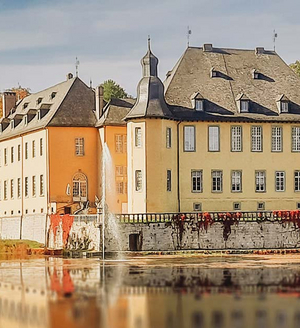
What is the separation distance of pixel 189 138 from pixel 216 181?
321 cm

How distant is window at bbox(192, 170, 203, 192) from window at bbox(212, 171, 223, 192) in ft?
2.63

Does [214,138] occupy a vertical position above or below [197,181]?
above

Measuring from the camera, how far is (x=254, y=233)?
174 ft

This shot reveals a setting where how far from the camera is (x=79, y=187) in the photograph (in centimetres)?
6469

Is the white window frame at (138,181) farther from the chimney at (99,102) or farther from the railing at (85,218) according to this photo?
the chimney at (99,102)

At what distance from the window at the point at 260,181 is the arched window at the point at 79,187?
1225 cm

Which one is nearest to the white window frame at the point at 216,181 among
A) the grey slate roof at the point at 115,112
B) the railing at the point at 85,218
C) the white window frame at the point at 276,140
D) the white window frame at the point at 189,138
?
A: the white window frame at the point at 189,138

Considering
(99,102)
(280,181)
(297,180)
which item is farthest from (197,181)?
(99,102)

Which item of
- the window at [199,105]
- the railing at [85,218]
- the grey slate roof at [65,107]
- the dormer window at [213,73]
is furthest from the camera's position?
the grey slate roof at [65,107]

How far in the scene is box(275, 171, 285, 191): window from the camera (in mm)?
59594

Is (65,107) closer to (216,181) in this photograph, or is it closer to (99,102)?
(99,102)

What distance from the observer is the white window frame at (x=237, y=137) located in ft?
193

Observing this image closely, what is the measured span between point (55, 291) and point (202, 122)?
90.1ft

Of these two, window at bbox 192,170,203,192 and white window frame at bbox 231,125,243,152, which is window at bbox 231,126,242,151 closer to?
white window frame at bbox 231,125,243,152
